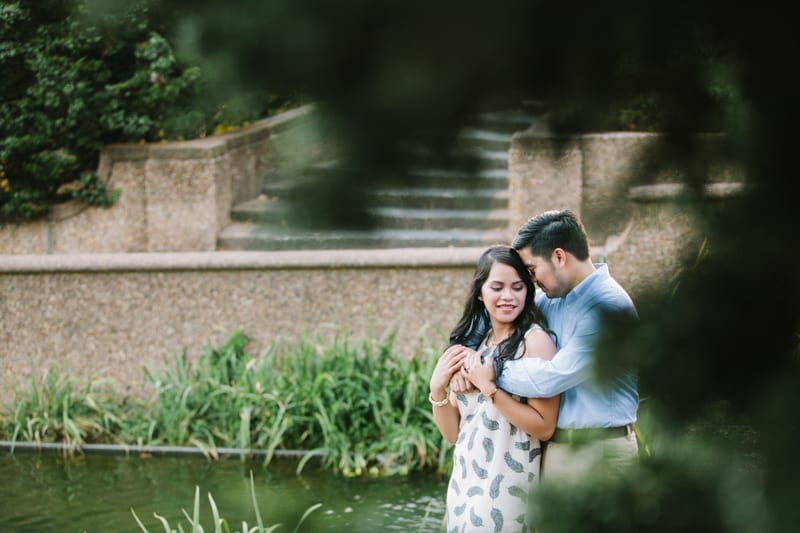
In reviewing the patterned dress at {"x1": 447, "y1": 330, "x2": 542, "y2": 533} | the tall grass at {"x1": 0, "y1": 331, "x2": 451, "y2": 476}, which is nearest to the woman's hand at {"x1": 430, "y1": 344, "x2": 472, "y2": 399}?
the patterned dress at {"x1": 447, "y1": 330, "x2": 542, "y2": 533}

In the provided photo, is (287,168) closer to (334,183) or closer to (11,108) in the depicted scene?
(334,183)

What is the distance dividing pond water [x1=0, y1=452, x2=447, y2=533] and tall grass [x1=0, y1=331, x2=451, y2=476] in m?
0.16

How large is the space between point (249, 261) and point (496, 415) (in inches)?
156

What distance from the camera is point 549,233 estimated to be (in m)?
3.28

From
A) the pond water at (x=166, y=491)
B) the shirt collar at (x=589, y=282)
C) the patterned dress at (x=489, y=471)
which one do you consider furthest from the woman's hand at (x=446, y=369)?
the pond water at (x=166, y=491)

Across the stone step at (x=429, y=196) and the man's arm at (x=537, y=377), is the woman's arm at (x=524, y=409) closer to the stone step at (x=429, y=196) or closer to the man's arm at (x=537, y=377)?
the man's arm at (x=537, y=377)

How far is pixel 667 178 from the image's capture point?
3.13ft

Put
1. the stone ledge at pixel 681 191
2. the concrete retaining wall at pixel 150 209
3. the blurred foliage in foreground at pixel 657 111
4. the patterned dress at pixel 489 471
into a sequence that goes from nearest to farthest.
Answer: the blurred foliage in foreground at pixel 657 111 → the stone ledge at pixel 681 191 → the patterned dress at pixel 489 471 → the concrete retaining wall at pixel 150 209

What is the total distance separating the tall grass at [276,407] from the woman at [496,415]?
2564 millimetres

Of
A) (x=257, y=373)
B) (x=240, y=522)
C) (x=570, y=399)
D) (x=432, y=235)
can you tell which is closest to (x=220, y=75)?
(x=570, y=399)

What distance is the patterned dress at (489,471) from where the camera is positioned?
138 inches

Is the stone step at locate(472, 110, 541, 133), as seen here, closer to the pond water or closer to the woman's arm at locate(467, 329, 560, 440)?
the woman's arm at locate(467, 329, 560, 440)

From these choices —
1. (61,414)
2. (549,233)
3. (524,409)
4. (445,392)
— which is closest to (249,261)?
(61,414)

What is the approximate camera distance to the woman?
3.51m
